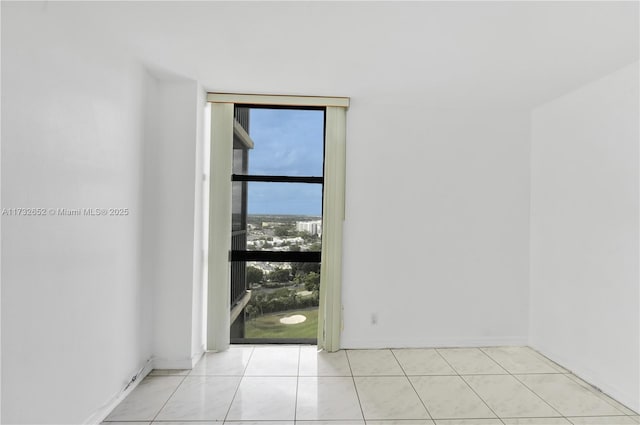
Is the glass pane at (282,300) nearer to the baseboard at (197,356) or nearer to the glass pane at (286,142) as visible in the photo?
the baseboard at (197,356)

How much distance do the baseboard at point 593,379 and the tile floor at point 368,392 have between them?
0.06 meters

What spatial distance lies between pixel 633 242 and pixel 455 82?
1.74 metres

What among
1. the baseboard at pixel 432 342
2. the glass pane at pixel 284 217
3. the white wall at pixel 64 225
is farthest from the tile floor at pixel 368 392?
the glass pane at pixel 284 217

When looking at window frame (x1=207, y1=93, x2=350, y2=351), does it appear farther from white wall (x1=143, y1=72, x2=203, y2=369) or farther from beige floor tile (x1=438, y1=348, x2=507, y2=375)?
beige floor tile (x1=438, y1=348, x2=507, y2=375)

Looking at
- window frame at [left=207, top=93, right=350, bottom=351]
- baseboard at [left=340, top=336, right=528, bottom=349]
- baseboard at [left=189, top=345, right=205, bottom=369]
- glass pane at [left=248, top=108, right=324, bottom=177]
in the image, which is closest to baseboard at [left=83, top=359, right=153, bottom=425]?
baseboard at [left=189, top=345, right=205, bottom=369]

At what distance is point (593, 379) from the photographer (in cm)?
264

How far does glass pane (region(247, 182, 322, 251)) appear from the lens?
3.38 m

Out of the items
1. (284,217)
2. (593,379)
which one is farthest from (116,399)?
(593,379)

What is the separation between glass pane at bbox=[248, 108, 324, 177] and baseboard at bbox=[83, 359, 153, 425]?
194 centimetres

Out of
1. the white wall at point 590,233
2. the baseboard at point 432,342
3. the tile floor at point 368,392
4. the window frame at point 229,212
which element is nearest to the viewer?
the tile floor at point 368,392

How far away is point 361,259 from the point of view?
→ 3.33 meters

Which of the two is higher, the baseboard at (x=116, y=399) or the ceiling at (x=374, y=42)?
the ceiling at (x=374, y=42)

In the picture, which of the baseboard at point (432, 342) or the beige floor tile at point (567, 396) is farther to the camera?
the baseboard at point (432, 342)

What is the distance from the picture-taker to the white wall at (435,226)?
3333 millimetres
